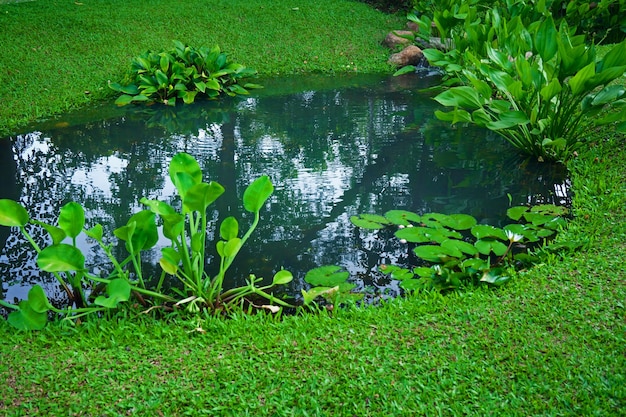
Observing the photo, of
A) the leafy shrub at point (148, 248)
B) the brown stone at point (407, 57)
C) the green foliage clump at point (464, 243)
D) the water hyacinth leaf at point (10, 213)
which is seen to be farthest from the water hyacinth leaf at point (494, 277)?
the brown stone at point (407, 57)

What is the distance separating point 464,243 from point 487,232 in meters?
0.22

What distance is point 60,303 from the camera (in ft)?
9.82

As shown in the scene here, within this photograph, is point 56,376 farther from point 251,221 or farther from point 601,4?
point 601,4

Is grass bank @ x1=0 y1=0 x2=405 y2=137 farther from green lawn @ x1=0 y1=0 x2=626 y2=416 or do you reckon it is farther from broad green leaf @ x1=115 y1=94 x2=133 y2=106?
green lawn @ x1=0 y1=0 x2=626 y2=416

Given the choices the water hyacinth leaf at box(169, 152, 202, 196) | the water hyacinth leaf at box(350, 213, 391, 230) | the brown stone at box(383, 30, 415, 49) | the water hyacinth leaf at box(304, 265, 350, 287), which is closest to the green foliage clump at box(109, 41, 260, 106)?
the brown stone at box(383, 30, 415, 49)

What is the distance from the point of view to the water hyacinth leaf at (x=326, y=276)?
10.1 ft

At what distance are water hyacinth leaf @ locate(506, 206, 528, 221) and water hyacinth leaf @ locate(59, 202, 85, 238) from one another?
96.1 inches

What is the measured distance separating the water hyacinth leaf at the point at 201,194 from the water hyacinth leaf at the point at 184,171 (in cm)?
11

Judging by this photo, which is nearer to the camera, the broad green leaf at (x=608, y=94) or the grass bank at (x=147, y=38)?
the broad green leaf at (x=608, y=94)

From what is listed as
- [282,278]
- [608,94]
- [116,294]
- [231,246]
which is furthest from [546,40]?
[116,294]

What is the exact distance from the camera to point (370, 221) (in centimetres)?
372

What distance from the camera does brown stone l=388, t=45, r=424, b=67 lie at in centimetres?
793

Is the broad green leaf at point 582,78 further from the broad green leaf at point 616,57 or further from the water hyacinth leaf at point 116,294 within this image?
the water hyacinth leaf at point 116,294

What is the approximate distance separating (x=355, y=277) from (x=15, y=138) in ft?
12.3
